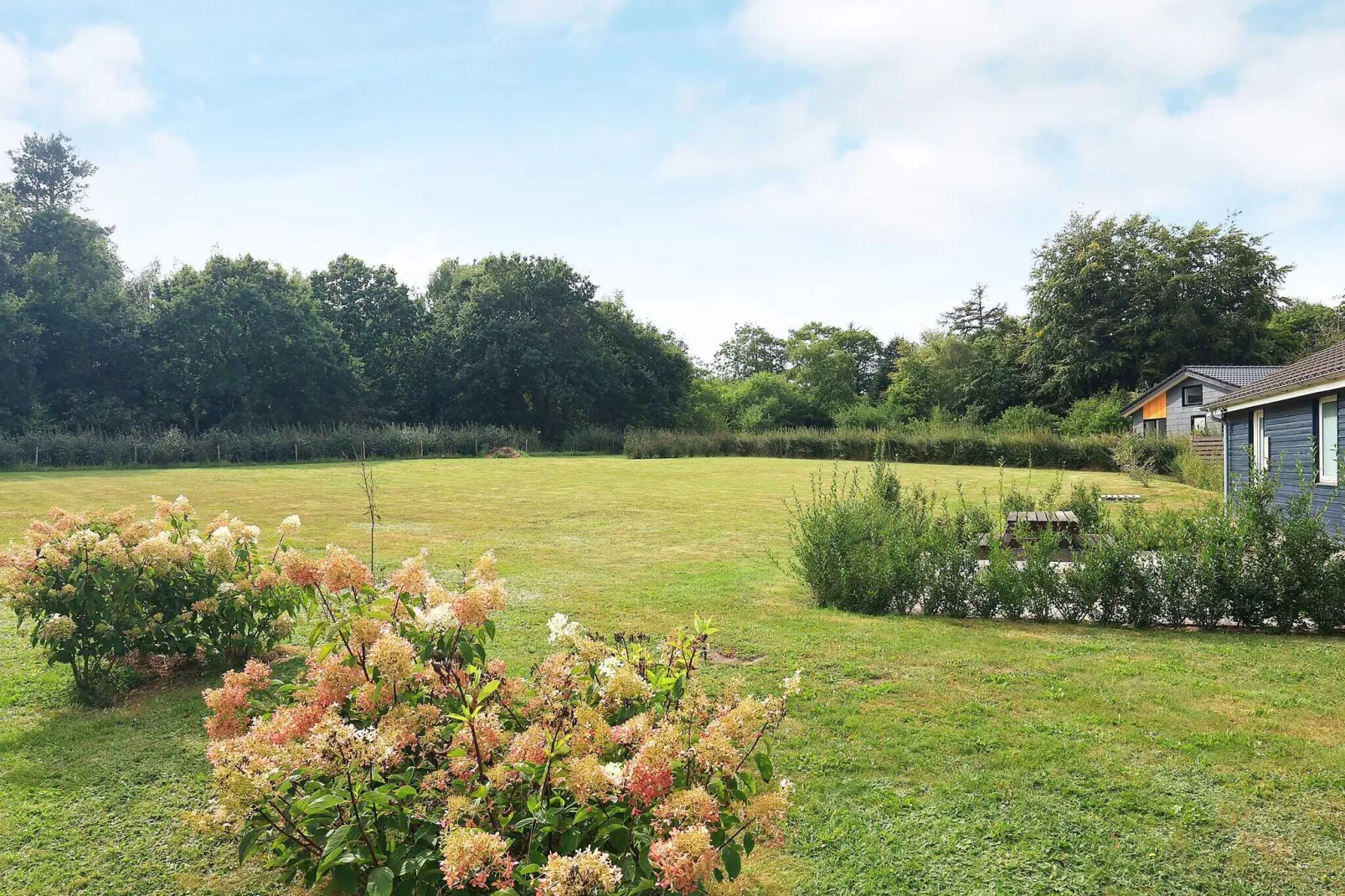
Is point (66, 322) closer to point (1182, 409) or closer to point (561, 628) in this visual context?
point (561, 628)

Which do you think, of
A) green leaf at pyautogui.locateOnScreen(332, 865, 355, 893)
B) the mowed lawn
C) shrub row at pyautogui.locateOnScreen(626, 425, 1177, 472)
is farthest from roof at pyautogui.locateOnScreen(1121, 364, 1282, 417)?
green leaf at pyautogui.locateOnScreen(332, 865, 355, 893)

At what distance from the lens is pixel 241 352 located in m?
37.2

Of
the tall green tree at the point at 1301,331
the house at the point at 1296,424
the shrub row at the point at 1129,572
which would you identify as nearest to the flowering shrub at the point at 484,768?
the shrub row at the point at 1129,572

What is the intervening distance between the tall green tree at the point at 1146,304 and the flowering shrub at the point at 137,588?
42816 mm

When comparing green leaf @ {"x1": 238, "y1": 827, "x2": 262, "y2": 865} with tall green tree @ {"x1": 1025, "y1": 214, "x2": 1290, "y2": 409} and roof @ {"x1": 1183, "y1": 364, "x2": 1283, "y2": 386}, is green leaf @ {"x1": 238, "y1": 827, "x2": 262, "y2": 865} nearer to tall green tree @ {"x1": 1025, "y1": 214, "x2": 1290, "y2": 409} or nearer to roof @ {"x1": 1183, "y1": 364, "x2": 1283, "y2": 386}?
roof @ {"x1": 1183, "y1": 364, "x2": 1283, "y2": 386}

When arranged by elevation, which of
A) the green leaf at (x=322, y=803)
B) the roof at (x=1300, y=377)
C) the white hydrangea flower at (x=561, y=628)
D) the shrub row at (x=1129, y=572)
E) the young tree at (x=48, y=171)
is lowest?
the shrub row at (x=1129, y=572)

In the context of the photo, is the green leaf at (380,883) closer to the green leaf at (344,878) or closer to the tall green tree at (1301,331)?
the green leaf at (344,878)

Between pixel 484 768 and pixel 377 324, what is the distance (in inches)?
1889

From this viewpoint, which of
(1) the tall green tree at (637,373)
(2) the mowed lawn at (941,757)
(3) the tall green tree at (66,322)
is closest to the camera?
(2) the mowed lawn at (941,757)

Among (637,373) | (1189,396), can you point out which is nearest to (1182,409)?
(1189,396)

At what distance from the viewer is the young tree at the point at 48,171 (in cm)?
4259

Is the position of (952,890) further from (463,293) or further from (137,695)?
(463,293)

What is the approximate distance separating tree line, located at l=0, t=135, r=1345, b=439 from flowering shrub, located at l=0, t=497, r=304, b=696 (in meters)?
35.4

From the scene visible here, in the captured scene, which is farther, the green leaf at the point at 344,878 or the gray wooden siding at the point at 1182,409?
the gray wooden siding at the point at 1182,409
